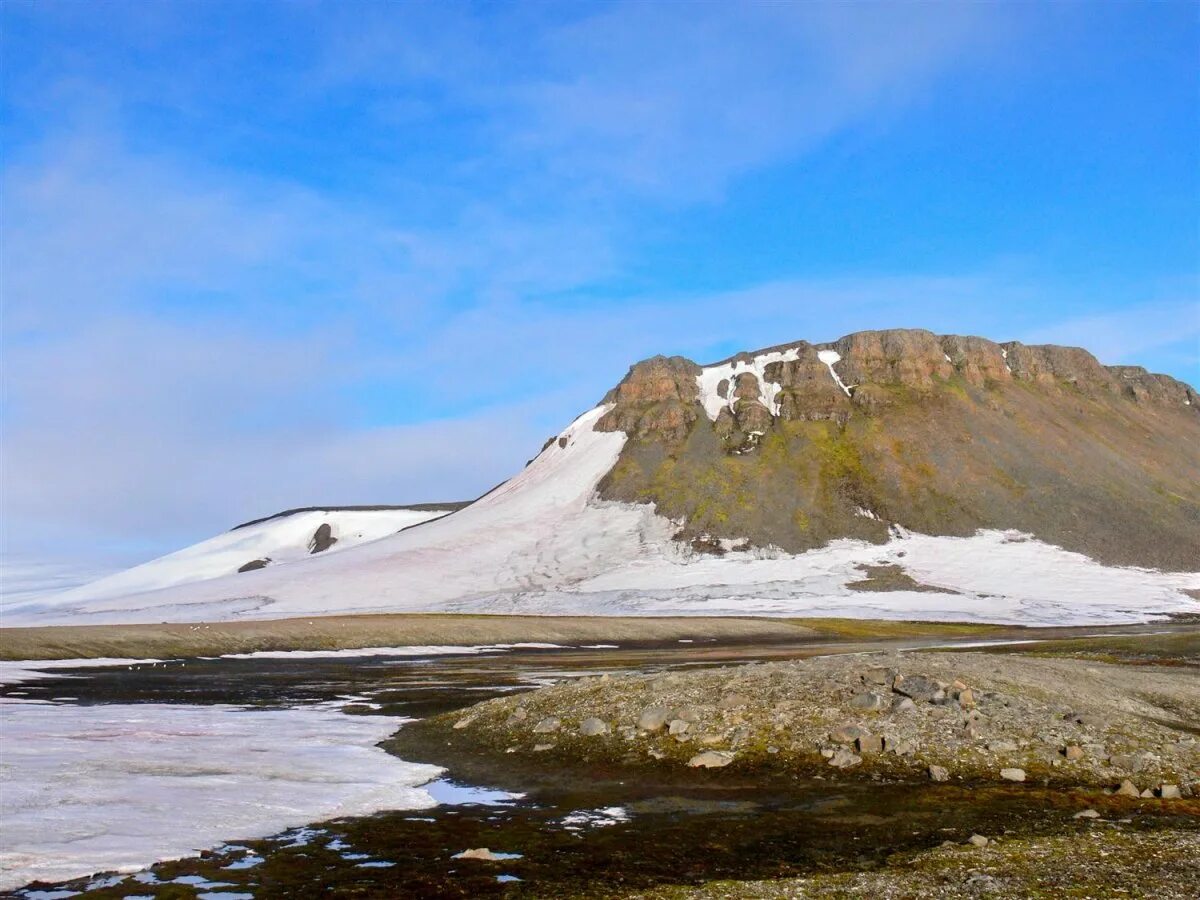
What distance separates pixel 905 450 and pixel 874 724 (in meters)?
149

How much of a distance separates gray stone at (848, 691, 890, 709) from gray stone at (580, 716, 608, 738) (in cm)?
677

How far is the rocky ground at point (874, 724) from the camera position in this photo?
926 inches

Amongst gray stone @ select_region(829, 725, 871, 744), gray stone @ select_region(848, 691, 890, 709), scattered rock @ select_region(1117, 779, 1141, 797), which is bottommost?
scattered rock @ select_region(1117, 779, 1141, 797)

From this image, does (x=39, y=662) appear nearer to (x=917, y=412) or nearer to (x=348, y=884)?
(x=348, y=884)

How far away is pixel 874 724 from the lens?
85.4 feet

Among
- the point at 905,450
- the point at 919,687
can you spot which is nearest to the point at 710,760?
the point at 919,687

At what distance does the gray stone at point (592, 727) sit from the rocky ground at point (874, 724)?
0.22 feet

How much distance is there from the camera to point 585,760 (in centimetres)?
2605

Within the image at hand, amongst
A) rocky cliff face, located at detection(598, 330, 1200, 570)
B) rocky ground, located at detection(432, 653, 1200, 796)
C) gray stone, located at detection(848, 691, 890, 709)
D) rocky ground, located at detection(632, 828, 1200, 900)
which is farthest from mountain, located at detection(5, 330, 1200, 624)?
rocky ground, located at detection(632, 828, 1200, 900)

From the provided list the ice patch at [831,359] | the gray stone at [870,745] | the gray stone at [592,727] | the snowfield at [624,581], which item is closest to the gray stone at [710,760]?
the gray stone at [870,745]

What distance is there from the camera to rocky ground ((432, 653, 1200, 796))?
77.2 feet

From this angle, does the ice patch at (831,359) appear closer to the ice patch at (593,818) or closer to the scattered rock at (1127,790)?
the scattered rock at (1127,790)

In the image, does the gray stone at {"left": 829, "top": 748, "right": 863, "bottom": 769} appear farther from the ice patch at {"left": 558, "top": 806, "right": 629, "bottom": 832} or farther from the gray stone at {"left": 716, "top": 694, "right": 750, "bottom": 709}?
the ice patch at {"left": 558, "top": 806, "right": 629, "bottom": 832}

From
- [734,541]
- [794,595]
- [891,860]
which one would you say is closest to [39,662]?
[891,860]
